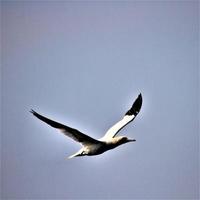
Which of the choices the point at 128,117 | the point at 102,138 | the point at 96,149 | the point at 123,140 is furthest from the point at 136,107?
the point at 96,149

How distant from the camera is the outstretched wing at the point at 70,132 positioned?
66.8ft

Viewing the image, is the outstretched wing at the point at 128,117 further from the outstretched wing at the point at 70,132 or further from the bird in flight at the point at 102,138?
the outstretched wing at the point at 70,132

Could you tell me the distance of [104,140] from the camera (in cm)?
2370

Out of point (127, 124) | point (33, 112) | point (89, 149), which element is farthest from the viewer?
point (127, 124)

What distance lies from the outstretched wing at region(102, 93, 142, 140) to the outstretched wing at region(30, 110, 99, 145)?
8.42 ft

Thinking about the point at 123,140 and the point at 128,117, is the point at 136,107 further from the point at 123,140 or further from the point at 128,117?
the point at 123,140

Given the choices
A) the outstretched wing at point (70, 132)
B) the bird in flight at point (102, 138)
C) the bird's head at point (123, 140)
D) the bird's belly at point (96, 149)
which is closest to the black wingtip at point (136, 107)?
the bird in flight at point (102, 138)

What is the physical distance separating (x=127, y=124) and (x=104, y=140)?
2239 mm

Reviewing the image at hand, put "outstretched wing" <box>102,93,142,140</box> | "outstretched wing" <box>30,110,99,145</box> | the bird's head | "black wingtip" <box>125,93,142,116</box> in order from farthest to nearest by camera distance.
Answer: "black wingtip" <box>125,93,142,116</box> < "outstretched wing" <box>102,93,142,140</box> < the bird's head < "outstretched wing" <box>30,110,99,145</box>

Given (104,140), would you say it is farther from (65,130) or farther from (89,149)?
(65,130)

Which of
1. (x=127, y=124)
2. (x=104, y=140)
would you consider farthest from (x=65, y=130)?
(x=127, y=124)

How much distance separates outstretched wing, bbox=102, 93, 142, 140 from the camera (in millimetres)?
25084

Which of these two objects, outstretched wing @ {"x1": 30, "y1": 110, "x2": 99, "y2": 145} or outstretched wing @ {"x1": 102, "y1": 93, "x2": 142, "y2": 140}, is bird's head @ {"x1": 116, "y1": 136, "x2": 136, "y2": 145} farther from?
outstretched wing @ {"x1": 102, "y1": 93, "x2": 142, "y2": 140}

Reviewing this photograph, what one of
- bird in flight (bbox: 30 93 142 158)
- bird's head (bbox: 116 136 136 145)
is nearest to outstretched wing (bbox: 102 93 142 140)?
bird in flight (bbox: 30 93 142 158)
